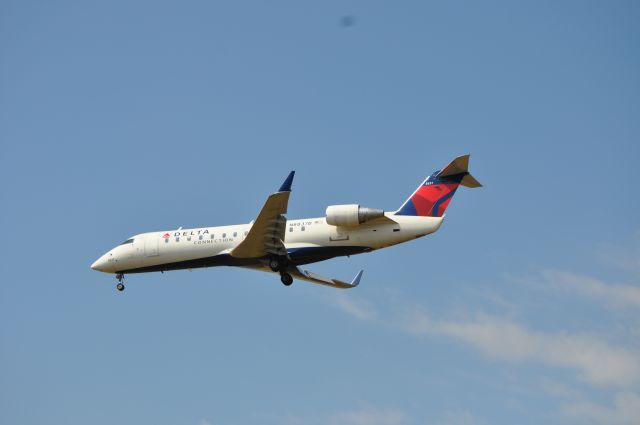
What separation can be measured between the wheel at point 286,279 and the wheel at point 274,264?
3.79 feet

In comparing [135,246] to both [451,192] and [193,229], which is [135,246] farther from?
[451,192]

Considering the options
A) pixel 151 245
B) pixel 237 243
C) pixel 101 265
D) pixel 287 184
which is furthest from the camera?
pixel 101 265

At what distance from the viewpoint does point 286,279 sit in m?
42.7

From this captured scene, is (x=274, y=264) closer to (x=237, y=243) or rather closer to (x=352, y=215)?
(x=237, y=243)

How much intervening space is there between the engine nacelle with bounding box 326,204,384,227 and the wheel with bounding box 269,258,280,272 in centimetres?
351

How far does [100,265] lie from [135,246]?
7.89 feet

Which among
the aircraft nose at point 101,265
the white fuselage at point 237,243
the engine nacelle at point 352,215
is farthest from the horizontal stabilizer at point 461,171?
the aircraft nose at point 101,265

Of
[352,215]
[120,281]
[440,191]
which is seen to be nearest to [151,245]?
[120,281]

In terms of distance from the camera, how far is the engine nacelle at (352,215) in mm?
38969

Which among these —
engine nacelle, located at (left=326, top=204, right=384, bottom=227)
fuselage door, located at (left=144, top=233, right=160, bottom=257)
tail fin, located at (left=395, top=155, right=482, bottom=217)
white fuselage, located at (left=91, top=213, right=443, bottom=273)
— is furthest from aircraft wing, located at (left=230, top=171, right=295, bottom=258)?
tail fin, located at (left=395, top=155, right=482, bottom=217)

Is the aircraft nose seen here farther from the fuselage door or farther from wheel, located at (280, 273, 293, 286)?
wheel, located at (280, 273, 293, 286)

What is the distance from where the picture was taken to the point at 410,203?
4038 cm

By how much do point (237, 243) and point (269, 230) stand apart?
293 cm

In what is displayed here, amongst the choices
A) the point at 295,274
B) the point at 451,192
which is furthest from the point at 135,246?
the point at 451,192
